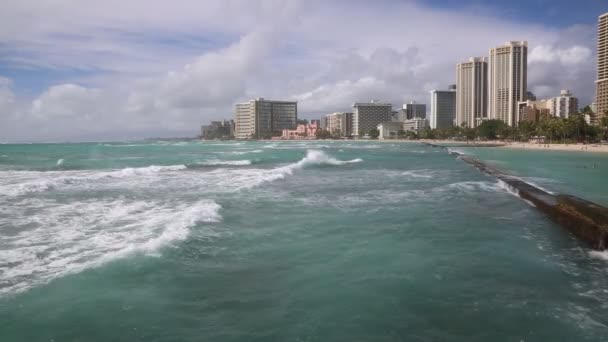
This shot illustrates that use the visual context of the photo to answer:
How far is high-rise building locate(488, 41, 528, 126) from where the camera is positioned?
15875 cm

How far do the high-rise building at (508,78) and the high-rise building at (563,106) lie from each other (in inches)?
477

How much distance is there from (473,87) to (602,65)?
7582cm

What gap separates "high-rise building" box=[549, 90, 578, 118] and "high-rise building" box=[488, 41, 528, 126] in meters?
12.1

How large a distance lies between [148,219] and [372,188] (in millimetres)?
10727

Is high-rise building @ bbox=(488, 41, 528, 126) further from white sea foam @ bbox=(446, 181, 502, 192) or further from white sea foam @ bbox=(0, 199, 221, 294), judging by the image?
white sea foam @ bbox=(0, 199, 221, 294)

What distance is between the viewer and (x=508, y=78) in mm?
159875

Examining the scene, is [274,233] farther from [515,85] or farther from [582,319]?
[515,85]

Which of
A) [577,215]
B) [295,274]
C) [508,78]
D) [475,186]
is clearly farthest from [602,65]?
[295,274]

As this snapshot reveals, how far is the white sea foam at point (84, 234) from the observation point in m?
7.60

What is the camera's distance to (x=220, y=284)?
679 centimetres

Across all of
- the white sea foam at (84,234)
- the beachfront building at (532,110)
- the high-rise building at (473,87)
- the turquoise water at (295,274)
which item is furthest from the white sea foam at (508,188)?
the high-rise building at (473,87)

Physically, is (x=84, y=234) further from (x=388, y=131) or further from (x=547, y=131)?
(x=388, y=131)

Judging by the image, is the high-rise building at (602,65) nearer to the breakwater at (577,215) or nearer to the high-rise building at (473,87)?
the high-rise building at (473,87)

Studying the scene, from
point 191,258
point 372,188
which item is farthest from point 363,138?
point 191,258
